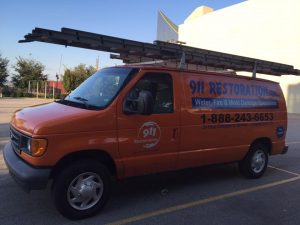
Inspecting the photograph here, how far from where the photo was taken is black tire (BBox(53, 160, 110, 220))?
4.70m

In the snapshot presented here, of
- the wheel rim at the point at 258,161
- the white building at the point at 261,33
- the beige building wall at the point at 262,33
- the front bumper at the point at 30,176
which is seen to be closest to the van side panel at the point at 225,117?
Answer: the wheel rim at the point at 258,161

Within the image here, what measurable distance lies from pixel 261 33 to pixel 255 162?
3477 centimetres

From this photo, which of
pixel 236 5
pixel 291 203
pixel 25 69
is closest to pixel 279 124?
pixel 291 203

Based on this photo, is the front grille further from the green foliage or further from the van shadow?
the green foliage

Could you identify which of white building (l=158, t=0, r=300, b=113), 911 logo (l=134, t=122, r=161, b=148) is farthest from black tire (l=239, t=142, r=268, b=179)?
white building (l=158, t=0, r=300, b=113)

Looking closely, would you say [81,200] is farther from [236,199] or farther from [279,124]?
[279,124]

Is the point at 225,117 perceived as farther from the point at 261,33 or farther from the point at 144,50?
the point at 261,33

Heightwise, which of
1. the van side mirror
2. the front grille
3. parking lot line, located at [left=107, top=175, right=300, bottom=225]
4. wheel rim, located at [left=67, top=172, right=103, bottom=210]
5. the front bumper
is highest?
the van side mirror

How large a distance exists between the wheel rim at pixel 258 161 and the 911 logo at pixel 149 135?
105 inches

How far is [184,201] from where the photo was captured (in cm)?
571

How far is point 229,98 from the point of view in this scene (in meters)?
6.69

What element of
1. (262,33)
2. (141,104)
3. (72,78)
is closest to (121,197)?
(141,104)

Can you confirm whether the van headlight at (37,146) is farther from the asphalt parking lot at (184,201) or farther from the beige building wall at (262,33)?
the beige building wall at (262,33)

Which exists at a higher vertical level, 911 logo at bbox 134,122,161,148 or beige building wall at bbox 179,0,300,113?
beige building wall at bbox 179,0,300,113
